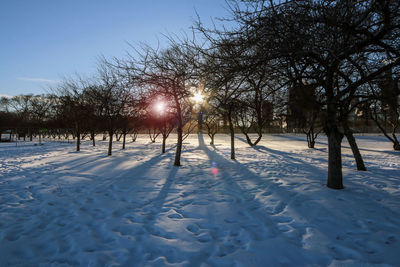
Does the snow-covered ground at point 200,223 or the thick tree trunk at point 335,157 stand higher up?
the thick tree trunk at point 335,157

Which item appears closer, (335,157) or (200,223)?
(200,223)

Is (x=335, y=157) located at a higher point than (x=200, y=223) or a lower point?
higher

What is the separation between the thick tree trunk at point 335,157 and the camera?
486 centimetres

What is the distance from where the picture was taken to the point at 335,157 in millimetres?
4965

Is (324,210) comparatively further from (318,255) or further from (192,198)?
(192,198)

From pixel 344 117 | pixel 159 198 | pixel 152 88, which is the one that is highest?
pixel 152 88

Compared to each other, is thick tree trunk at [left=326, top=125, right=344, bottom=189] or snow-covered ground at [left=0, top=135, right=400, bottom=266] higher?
thick tree trunk at [left=326, top=125, right=344, bottom=189]

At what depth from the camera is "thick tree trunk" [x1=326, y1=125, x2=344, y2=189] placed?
16.0 ft

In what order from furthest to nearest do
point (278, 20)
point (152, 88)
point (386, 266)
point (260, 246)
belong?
point (152, 88), point (278, 20), point (260, 246), point (386, 266)

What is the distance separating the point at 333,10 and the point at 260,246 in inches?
154

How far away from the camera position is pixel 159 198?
462 centimetres

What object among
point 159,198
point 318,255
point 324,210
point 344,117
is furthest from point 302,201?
point 159,198

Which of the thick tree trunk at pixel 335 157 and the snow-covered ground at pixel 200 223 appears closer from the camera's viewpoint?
the snow-covered ground at pixel 200 223

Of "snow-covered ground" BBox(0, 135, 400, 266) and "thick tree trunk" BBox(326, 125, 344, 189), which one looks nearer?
"snow-covered ground" BBox(0, 135, 400, 266)
